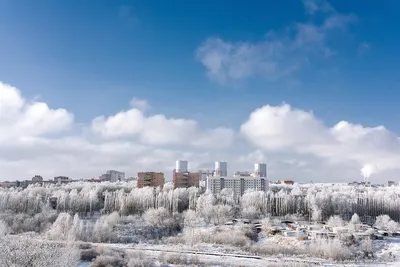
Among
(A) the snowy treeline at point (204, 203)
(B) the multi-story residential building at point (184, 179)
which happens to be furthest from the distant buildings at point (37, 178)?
(B) the multi-story residential building at point (184, 179)

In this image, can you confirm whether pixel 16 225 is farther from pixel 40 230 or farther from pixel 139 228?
pixel 139 228

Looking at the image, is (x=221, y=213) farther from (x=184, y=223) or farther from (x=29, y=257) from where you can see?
(x=29, y=257)

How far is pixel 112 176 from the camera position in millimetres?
125188

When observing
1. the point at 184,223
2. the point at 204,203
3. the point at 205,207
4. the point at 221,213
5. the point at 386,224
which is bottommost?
the point at 184,223

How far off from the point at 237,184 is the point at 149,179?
17.2 meters

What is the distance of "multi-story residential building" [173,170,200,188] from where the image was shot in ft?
227

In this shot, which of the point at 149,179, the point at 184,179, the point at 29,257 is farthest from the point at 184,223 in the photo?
the point at 29,257

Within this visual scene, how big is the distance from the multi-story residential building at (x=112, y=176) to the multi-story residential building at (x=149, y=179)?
55.0 m

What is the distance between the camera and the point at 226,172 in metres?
131

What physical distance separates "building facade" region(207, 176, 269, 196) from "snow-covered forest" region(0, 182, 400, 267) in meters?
4.02

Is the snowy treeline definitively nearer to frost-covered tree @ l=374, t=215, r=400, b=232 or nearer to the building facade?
frost-covered tree @ l=374, t=215, r=400, b=232

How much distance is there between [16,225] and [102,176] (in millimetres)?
86659

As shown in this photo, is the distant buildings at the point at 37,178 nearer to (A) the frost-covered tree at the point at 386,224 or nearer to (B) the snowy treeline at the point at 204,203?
(B) the snowy treeline at the point at 204,203

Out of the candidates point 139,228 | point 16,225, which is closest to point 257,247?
point 139,228
